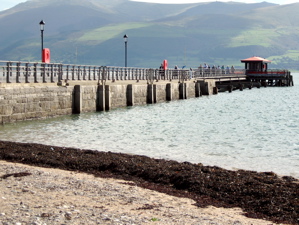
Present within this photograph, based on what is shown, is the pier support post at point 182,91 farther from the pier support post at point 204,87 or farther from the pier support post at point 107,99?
the pier support post at point 107,99

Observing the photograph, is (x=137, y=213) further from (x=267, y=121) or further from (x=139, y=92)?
(x=139, y=92)

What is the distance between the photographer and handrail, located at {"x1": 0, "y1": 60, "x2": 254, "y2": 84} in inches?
1226

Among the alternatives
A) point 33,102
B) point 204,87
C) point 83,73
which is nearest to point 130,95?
point 83,73

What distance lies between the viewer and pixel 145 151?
22844 millimetres

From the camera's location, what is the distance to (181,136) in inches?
1148

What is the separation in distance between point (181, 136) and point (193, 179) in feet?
48.5

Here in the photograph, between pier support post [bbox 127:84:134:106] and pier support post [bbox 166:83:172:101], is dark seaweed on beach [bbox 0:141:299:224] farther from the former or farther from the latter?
pier support post [bbox 166:83:172:101]

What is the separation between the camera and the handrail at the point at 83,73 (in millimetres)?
31141

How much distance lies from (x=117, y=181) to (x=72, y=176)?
1264mm

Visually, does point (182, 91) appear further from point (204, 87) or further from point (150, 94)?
point (150, 94)

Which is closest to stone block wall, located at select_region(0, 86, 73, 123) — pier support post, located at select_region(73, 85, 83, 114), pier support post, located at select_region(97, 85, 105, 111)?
pier support post, located at select_region(73, 85, 83, 114)

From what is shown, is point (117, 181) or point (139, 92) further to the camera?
point (139, 92)

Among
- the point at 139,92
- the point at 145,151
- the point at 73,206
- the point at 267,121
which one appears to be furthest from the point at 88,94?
the point at 73,206

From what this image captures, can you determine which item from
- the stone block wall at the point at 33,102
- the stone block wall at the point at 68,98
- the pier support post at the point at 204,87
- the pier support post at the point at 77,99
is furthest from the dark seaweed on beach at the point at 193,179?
the pier support post at the point at 204,87
